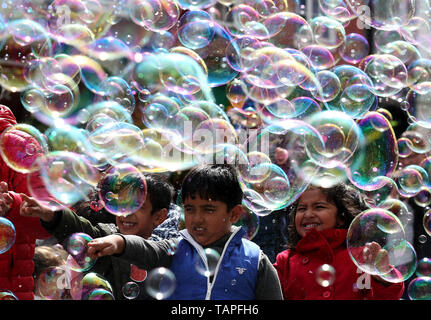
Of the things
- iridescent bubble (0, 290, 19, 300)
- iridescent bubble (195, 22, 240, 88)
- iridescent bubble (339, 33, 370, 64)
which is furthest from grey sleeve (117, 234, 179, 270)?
iridescent bubble (339, 33, 370, 64)

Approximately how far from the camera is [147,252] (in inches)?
102

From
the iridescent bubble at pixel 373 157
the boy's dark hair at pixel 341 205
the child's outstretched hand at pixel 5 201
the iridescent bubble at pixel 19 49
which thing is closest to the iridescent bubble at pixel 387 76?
the iridescent bubble at pixel 373 157

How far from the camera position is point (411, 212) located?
15.0 feet

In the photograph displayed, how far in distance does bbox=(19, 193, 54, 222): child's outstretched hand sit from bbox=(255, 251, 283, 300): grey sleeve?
96cm

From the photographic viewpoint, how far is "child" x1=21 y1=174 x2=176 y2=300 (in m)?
2.61

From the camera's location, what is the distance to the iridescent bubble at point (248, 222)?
341 centimetres

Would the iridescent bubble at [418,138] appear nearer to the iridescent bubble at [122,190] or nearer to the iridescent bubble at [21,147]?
the iridescent bubble at [122,190]

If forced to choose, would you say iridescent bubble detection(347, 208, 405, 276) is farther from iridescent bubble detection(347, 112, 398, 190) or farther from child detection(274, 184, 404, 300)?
iridescent bubble detection(347, 112, 398, 190)

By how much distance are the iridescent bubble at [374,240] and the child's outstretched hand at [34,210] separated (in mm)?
1561

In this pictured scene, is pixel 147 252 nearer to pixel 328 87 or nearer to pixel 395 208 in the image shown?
pixel 395 208

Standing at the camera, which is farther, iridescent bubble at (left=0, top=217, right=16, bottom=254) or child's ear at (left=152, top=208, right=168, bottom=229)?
child's ear at (left=152, top=208, right=168, bottom=229)

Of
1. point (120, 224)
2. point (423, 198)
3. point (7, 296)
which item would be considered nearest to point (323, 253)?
point (120, 224)
